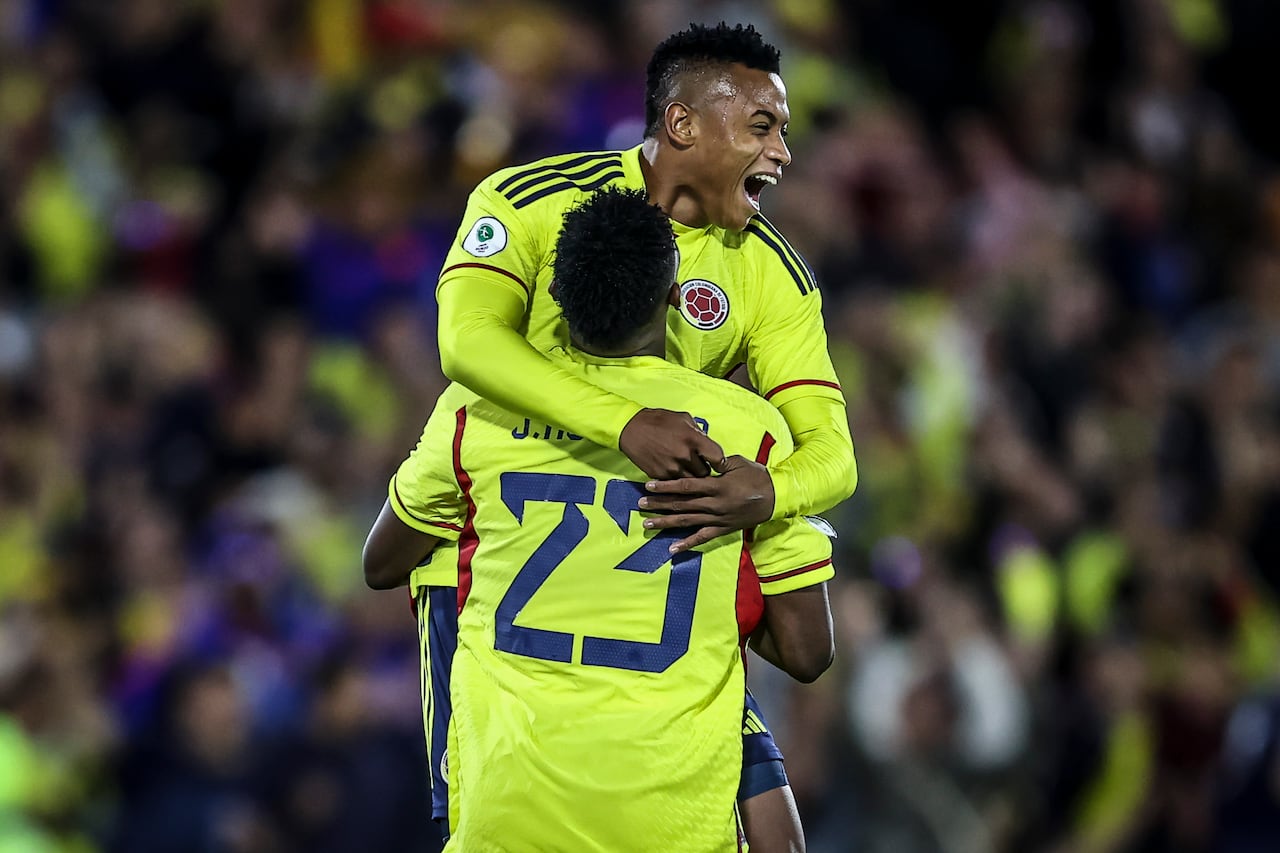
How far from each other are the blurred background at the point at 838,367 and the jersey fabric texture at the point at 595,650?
3.92 m

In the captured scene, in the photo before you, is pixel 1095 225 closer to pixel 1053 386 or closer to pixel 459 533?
pixel 1053 386

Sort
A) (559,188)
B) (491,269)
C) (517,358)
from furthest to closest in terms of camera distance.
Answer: (559,188) < (491,269) < (517,358)

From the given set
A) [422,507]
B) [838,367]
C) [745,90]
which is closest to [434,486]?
[422,507]

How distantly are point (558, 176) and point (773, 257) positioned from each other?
0.54m

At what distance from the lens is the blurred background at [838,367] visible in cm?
784

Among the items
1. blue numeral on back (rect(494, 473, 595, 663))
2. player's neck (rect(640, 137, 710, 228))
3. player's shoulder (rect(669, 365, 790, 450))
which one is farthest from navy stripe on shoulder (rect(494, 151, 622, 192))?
blue numeral on back (rect(494, 473, 595, 663))

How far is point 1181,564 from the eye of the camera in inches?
343

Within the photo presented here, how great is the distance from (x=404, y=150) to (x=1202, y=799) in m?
4.79

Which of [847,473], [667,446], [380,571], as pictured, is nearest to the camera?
[667,446]

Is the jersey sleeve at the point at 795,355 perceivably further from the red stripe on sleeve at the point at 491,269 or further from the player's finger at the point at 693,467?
the red stripe on sleeve at the point at 491,269

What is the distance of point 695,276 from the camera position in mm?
4426

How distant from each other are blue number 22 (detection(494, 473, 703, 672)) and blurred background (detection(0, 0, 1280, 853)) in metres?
4.02

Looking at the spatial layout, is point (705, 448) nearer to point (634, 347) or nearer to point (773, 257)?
point (634, 347)

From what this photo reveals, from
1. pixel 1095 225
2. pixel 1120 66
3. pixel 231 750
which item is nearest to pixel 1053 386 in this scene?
pixel 1095 225
